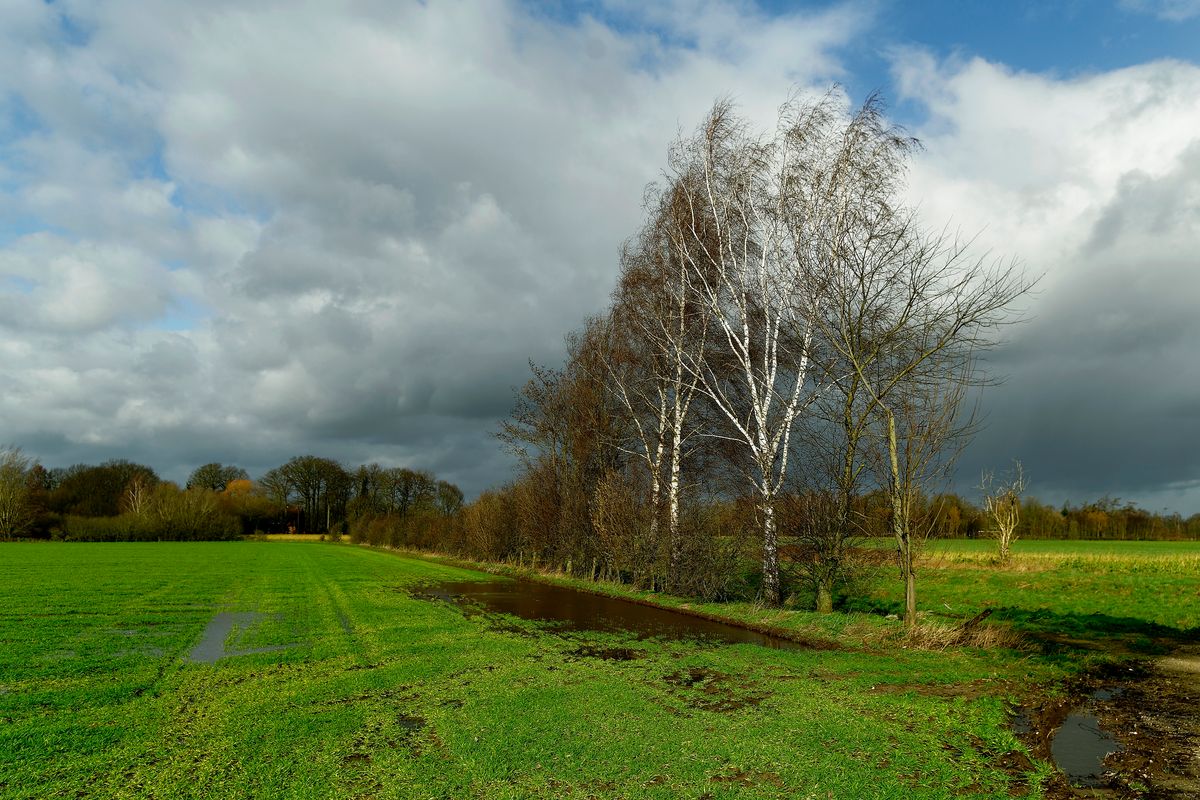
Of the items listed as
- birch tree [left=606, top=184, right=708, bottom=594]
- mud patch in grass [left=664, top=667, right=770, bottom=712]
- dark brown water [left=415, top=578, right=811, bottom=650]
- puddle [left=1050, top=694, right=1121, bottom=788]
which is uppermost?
birch tree [left=606, top=184, right=708, bottom=594]

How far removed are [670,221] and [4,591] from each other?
24334 millimetres

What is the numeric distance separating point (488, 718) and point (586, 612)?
10950 mm

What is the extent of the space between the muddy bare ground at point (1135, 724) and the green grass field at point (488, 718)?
1.37ft

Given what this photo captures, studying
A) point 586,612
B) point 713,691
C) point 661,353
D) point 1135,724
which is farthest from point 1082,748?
point 661,353

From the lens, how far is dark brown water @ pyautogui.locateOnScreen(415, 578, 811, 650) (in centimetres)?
1426

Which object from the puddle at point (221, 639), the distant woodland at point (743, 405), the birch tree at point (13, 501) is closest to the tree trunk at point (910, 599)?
the distant woodland at point (743, 405)

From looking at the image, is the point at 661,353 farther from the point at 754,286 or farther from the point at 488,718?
the point at 488,718

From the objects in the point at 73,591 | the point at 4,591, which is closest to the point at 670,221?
the point at 73,591

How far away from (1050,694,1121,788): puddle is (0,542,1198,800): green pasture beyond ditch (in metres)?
0.41

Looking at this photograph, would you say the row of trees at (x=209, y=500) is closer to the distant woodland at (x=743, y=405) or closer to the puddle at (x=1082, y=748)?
Result: the distant woodland at (x=743, y=405)

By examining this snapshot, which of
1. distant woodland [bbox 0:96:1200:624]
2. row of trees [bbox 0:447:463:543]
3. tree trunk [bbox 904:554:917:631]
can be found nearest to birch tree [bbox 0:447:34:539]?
row of trees [bbox 0:447:463:543]

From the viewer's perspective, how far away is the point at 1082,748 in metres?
7.09

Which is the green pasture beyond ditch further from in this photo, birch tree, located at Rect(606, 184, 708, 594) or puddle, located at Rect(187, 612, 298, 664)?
birch tree, located at Rect(606, 184, 708, 594)

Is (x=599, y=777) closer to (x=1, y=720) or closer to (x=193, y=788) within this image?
(x=193, y=788)
